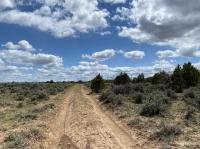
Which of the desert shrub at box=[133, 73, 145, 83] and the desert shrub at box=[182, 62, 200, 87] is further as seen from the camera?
the desert shrub at box=[133, 73, 145, 83]

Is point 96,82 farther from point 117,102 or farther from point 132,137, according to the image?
point 132,137

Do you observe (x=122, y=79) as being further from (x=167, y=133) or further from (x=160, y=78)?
(x=167, y=133)

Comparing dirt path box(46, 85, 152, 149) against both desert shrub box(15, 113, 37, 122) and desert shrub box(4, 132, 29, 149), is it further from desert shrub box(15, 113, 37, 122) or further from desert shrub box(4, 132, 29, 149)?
desert shrub box(15, 113, 37, 122)

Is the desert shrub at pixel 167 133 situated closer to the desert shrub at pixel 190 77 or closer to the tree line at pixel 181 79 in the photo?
the tree line at pixel 181 79

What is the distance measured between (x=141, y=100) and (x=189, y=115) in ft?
35.9

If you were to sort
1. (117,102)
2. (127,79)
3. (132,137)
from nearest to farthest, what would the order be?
1. (132,137)
2. (117,102)
3. (127,79)

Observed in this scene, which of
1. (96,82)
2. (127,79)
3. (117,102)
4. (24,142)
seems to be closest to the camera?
(24,142)

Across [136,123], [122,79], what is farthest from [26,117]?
[122,79]

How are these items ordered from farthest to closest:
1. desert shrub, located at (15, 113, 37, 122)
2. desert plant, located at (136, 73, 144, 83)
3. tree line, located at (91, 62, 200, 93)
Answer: desert plant, located at (136, 73, 144, 83)
tree line, located at (91, 62, 200, 93)
desert shrub, located at (15, 113, 37, 122)

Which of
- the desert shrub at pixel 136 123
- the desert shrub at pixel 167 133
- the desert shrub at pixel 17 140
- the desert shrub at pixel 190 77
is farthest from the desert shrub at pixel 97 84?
the desert shrub at pixel 17 140

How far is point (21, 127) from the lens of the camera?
1861 cm

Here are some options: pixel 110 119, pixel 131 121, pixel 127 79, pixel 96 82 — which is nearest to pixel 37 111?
pixel 110 119

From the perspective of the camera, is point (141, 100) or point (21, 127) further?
point (141, 100)

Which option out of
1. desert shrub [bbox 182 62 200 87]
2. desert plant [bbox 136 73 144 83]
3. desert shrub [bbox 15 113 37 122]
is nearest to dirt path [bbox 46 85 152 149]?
desert shrub [bbox 15 113 37 122]
